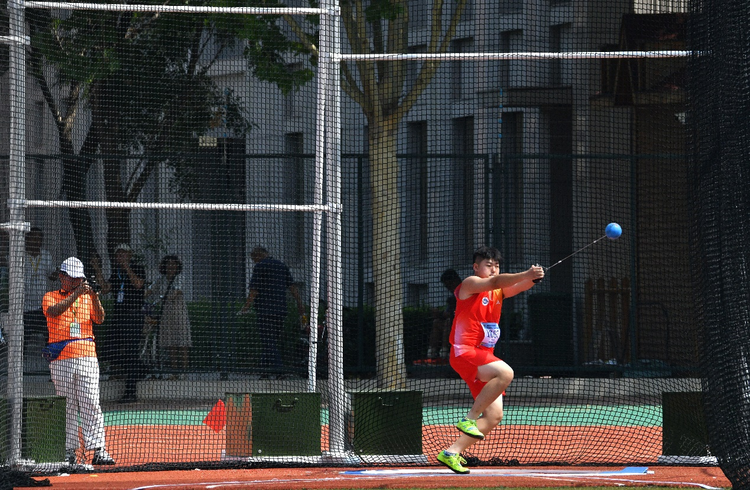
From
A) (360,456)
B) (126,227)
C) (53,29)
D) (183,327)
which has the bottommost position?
(360,456)

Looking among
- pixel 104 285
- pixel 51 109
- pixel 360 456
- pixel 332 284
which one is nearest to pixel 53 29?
pixel 51 109

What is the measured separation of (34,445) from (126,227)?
488 centimetres

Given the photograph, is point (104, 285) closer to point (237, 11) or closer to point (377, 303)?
point (377, 303)

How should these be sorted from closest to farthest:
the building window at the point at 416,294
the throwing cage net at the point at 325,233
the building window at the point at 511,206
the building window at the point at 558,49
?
the throwing cage net at the point at 325,233 < the building window at the point at 511,206 < the building window at the point at 416,294 < the building window at the point at 558,49

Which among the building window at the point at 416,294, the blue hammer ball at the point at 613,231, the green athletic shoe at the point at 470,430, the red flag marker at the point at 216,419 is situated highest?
the blue hammer ball at the point at 613,231

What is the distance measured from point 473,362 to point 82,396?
3.58 meters

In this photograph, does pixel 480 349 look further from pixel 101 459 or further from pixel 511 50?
pixel 511 50

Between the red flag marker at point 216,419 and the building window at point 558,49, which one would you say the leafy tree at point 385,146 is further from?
the building window at point 558,49

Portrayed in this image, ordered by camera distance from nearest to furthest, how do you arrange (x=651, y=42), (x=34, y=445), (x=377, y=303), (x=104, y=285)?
(x=34, y=445), (x=377, y=303), (x=104, y=285), (x=651, y=42)

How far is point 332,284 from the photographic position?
31.1ft

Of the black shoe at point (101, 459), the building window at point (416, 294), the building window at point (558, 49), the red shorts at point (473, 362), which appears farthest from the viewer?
the building window at point (558, 49)

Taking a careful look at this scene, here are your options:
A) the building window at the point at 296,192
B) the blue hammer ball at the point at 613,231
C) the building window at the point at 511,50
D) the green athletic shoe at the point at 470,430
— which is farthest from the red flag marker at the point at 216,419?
the building window at the point at 511,50

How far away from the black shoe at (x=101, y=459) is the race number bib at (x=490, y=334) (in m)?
3.55

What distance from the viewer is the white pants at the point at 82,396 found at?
9.55 m
